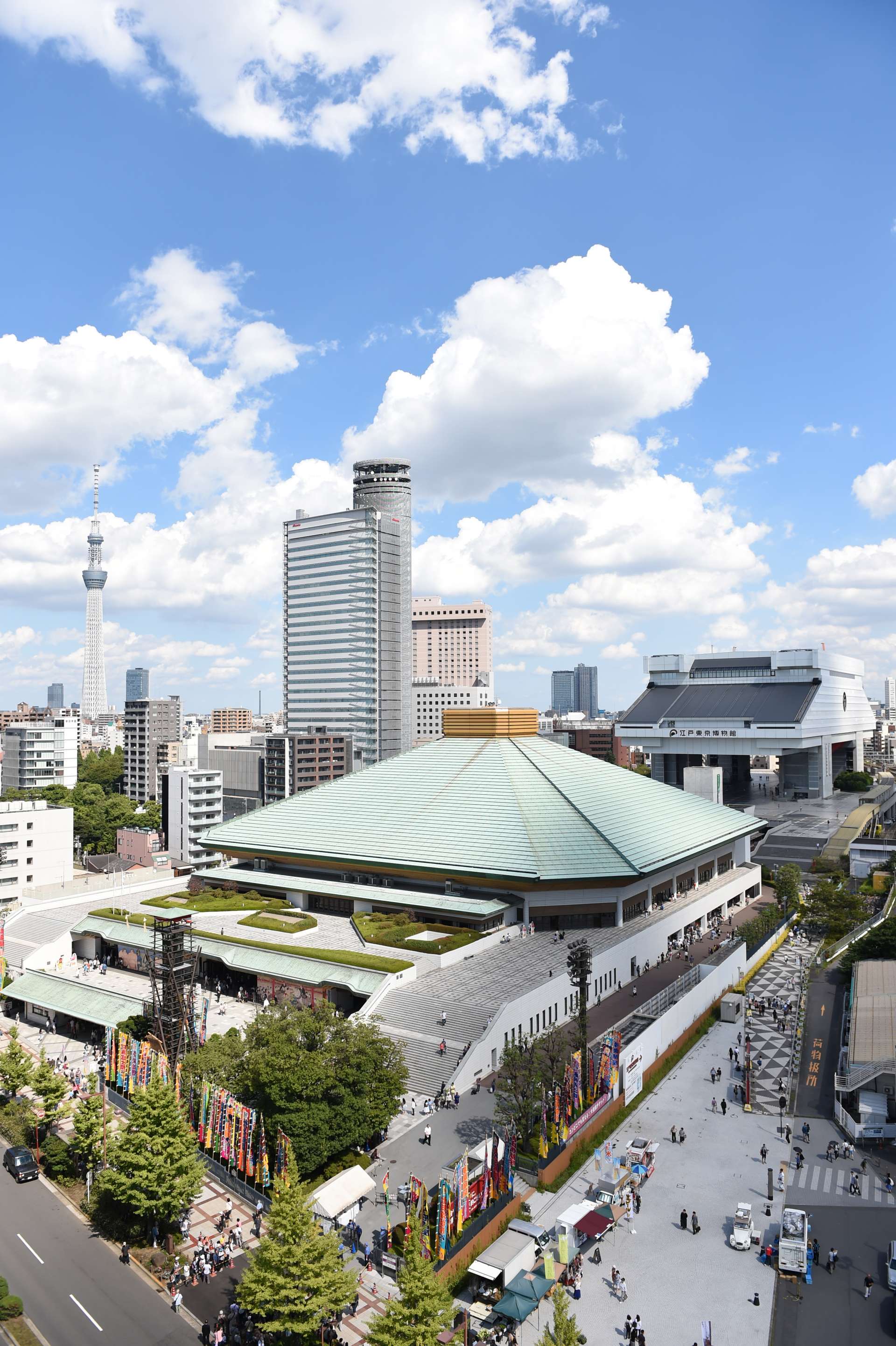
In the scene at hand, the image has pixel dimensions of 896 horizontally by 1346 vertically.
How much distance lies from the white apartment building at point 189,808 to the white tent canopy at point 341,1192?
86433 mm

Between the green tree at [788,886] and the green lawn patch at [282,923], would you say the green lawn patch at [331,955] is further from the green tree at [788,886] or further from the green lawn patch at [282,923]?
the green tree at [788,886]

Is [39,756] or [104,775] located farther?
[104,775]

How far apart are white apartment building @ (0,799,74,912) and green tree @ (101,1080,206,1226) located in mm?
65364

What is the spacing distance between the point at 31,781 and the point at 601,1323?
14071 centimetres

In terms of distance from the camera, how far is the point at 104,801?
448ft

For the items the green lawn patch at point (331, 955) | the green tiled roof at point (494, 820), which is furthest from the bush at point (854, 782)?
the green lawn patch at point (331, 955)

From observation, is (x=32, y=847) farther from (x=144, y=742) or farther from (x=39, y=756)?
(x=144, y=742)

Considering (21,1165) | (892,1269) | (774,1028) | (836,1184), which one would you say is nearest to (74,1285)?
(21,1165)

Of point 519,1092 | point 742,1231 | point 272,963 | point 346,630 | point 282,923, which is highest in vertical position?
point 346,630

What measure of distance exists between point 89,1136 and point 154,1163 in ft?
23.6

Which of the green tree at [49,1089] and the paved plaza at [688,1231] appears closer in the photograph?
the paved plaza at [688,1231]

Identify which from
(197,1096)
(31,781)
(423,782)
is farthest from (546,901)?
(31,781)

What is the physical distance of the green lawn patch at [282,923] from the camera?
6469 cm

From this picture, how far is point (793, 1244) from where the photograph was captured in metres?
32.9
